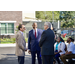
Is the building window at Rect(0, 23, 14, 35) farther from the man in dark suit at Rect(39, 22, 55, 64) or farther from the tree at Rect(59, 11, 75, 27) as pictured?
the tree at Rect(59, 11, 75, 27)

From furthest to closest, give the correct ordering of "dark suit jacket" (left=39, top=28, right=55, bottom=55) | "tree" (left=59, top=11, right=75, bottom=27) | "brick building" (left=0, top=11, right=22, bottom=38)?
"tree" (left=59, top=11, right=75, bottom=27) < "brick building" (left=0, top=11, right=22, bottom=38) < "dark suit jacket" (left=39, top=28, right=55, bottom=55)

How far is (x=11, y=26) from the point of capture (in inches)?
1026

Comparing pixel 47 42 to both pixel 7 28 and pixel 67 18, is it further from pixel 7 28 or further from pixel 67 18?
pixel 67 18

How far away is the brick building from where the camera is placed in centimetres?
2556

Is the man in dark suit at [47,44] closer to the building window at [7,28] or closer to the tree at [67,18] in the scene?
the building window at [7,28]

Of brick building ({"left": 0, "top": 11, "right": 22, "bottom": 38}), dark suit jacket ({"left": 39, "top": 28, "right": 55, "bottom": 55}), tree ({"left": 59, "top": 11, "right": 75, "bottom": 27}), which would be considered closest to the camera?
dark suit jacket ({"left": 39, "top": 28, "right": 55, "bottom": 55})

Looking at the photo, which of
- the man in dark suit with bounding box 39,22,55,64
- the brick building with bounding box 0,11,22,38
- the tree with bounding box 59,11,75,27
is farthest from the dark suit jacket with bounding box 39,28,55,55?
the tree with bounding box 59,11,75,27

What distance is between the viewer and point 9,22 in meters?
25.8

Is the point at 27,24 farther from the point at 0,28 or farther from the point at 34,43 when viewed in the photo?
the point at 34,43

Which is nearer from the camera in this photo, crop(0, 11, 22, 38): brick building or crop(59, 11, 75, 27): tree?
crop(0, 11, 22, 38): brick building

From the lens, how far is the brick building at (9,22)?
25.6m

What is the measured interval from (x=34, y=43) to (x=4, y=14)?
19.7 meters
